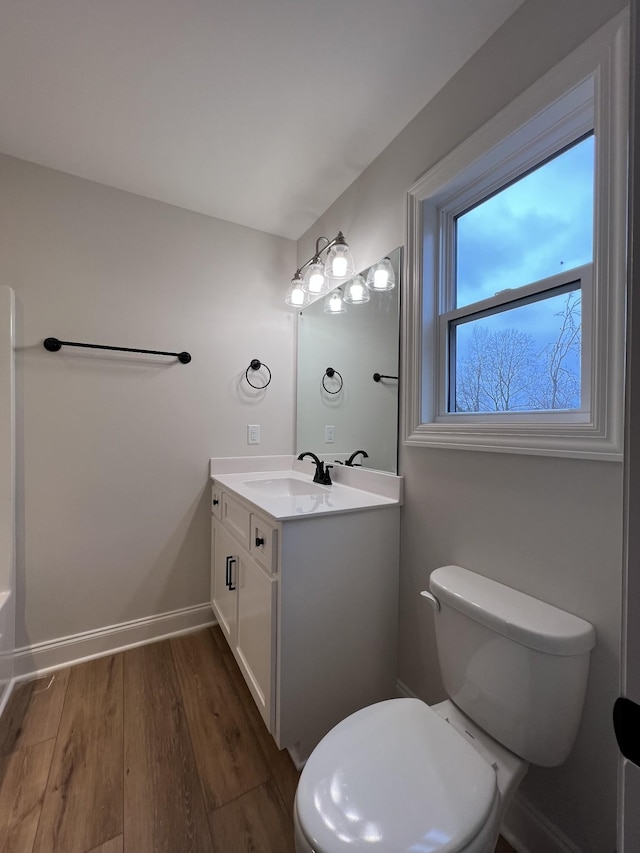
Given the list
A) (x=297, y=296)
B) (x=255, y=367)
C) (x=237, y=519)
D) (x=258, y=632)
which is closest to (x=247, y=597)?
(x=258, y=632)

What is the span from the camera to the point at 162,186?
5.88 ft

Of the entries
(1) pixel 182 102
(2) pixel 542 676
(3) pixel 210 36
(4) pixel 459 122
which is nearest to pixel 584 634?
(2) pixel 542 676

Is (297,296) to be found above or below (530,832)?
above

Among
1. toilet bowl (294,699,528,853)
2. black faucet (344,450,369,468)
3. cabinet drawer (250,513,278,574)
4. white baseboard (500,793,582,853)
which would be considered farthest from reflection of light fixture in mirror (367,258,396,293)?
white baseboard (500,793,582,853)

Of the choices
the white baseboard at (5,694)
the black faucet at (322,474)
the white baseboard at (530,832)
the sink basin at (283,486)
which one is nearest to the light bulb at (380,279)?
the black faucet at (322,474)

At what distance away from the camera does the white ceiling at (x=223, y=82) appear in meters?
1.07

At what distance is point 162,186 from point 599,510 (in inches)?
89.2

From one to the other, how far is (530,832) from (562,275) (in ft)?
5.12

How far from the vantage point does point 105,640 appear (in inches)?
69.8

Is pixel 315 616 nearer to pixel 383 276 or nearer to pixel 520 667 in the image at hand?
pixel 520 667

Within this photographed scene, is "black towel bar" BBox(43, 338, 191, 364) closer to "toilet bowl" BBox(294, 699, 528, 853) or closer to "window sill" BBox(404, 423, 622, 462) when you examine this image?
"window sill" BBox(404, 423, 622, 462)

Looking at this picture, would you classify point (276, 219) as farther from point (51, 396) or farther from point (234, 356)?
point (51, 396)

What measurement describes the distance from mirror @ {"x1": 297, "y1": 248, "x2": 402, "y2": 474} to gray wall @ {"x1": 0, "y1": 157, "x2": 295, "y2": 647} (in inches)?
9.1

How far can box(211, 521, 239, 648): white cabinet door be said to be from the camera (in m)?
1.57
